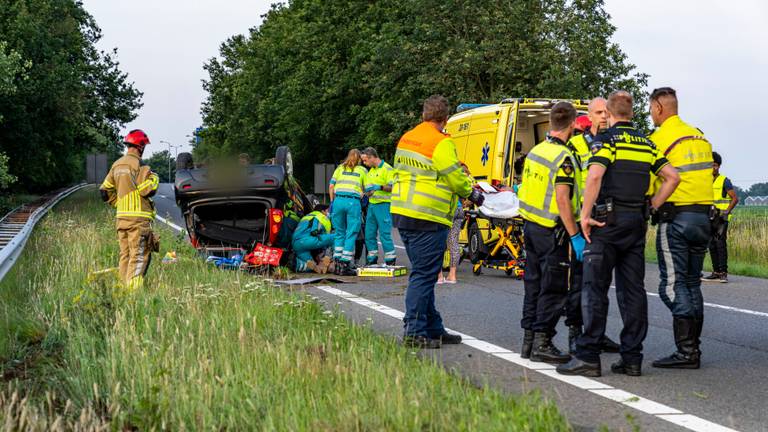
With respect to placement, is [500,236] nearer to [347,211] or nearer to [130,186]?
[347,211]

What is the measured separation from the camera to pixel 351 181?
628 inches

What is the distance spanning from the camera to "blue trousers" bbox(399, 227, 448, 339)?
27.7 feet

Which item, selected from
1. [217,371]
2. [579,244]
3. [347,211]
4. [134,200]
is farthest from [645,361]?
[347,211]

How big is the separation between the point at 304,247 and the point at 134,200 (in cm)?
536

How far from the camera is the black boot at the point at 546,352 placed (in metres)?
7.81

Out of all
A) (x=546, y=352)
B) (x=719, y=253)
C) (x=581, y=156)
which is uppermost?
(x=581, y=156)

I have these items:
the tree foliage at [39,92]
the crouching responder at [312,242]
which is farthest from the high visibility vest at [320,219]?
the tree foliage at [39,92]

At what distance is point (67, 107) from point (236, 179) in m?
26.3

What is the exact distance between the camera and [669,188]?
24.8 feet

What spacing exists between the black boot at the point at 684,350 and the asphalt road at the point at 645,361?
0.11 metres

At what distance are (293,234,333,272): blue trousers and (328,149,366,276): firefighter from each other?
0.27m

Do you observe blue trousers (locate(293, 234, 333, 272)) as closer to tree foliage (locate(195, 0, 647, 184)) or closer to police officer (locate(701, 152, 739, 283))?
police officer (locate(701, 152, 739, 283))

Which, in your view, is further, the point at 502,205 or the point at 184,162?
the point at 184,162

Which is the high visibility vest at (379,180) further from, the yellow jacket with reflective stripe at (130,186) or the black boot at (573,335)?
the black boot at (573,335)
